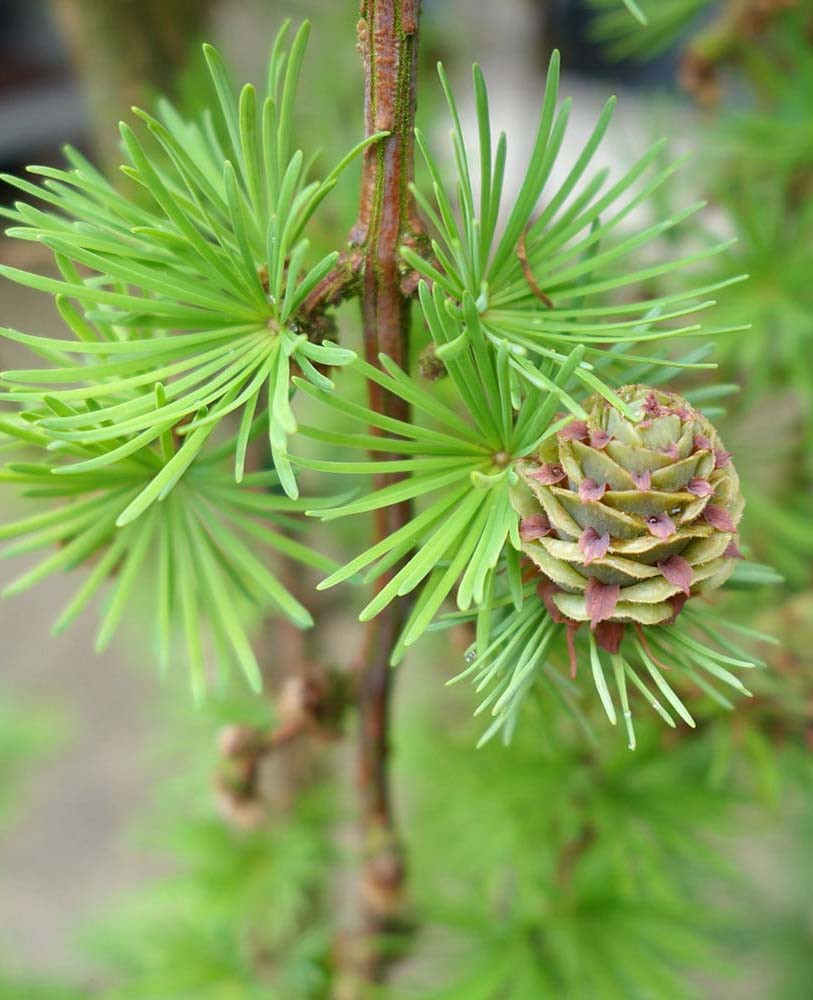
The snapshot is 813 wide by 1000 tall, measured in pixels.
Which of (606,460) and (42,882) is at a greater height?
(606,460)

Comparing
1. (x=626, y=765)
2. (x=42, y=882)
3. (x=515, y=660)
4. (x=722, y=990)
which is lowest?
(x=722, y=990)

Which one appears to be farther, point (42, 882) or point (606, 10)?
point (42, 882)

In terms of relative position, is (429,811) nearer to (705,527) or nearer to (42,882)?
(705,527)

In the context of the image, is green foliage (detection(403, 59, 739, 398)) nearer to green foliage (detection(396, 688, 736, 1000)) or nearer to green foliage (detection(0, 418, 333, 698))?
green foliage (detection(0, 418, 333, 698))

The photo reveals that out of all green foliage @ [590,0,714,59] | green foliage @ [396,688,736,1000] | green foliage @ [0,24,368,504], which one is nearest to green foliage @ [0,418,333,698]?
green foliage @ [0,24,368,504]

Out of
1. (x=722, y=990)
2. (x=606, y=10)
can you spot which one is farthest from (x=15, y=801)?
(x=606, y=10)

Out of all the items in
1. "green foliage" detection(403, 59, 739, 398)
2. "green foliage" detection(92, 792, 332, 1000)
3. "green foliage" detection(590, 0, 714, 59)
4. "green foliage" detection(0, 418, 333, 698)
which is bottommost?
"green foliage" detection(92, 792, 332, 1000)

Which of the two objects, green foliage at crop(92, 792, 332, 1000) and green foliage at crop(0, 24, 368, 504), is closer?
green foliage at crop(0, 24, 368, 504)

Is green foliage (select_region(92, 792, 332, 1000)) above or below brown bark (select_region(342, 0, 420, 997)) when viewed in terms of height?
below
